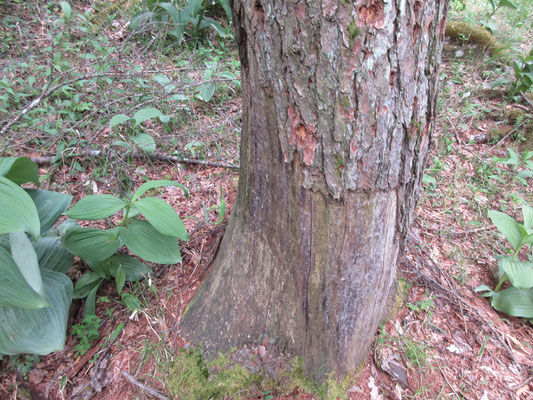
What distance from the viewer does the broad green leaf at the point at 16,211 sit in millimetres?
1078

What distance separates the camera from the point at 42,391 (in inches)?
58.9

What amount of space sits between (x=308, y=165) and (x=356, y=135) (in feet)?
0.64

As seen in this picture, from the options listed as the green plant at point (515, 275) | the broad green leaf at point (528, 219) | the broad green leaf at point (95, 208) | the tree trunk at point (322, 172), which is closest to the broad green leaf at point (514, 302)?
the green plant at point (515, 275)

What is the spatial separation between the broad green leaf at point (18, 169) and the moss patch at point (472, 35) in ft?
15.1

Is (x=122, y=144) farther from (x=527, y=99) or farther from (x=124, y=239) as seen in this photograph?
(x=527, y=99)

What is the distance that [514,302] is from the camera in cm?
180

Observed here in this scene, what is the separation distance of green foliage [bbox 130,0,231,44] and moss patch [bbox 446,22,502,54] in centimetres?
298

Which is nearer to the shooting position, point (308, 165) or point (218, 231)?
point (308, 165)

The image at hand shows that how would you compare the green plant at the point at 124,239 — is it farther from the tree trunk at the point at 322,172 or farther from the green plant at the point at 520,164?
the green plant at the point at 520,164

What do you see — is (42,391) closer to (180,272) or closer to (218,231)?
(180,272)

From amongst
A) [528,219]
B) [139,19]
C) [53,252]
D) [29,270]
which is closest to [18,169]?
[53,252]

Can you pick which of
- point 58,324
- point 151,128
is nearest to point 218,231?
point 58,324

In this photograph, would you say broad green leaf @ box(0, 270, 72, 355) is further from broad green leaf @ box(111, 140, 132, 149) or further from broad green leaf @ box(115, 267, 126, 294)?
broad green leaf @ box(111, 140, 132, 149)

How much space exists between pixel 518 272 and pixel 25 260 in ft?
7.90
